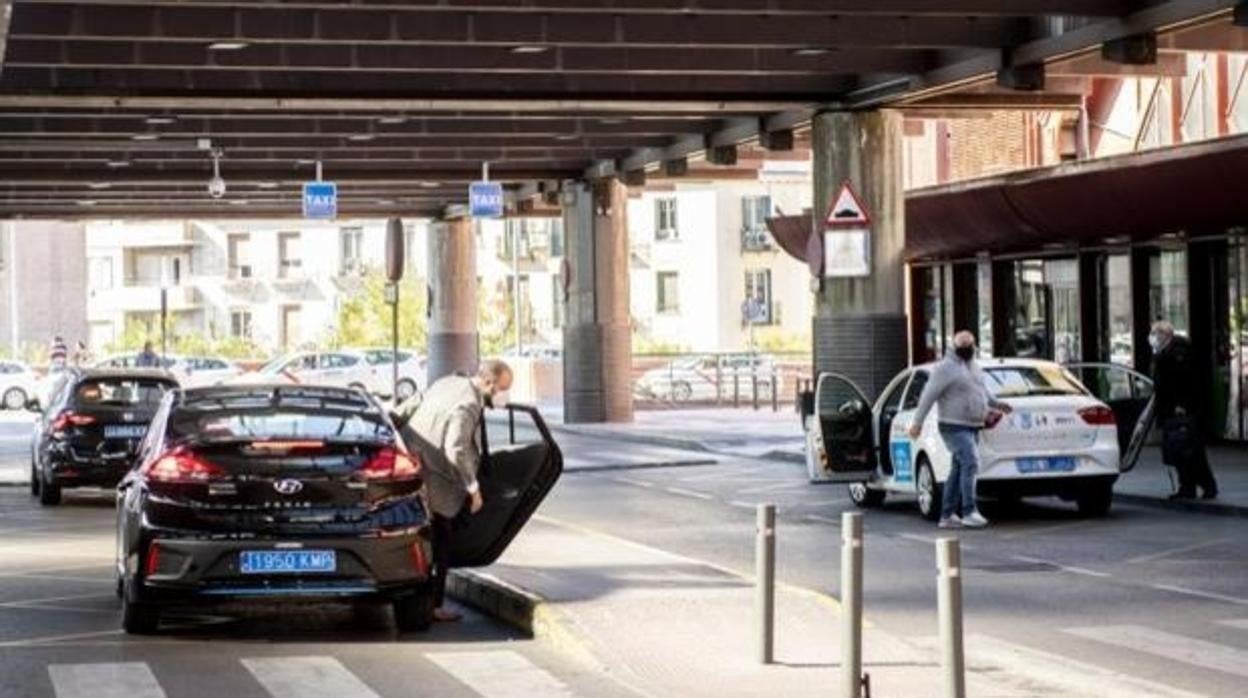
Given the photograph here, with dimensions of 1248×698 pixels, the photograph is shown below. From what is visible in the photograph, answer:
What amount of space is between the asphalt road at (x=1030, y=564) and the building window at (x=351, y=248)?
254 ft

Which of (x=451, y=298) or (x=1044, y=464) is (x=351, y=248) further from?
(x=1044, y=464)

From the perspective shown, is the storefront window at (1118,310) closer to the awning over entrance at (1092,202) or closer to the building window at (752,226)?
the awning over entrance at (1092,202)

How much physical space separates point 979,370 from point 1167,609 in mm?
7428

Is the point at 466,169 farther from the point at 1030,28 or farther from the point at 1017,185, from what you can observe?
the point at 1030,28

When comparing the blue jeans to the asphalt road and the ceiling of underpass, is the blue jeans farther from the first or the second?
the ceiling of underpass

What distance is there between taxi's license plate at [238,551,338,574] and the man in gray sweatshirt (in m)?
8.87

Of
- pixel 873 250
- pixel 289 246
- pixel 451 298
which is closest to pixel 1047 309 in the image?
pixel 873 250

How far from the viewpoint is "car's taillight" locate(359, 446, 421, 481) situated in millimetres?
14312

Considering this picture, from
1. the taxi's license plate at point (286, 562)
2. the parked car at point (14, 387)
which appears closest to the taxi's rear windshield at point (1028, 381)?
the taxi's license plate at point (286, 562)

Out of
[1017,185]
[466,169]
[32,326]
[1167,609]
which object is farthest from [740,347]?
[1167,609]

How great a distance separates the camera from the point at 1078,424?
2242 cm

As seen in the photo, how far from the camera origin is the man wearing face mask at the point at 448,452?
15016 millimetres

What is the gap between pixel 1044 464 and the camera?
73.6ft

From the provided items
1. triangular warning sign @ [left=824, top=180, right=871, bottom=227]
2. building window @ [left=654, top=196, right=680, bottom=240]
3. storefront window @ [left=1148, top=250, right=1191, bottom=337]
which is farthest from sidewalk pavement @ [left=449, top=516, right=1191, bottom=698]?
building window @ [left=654, top=196, right=680, bottom=240]
